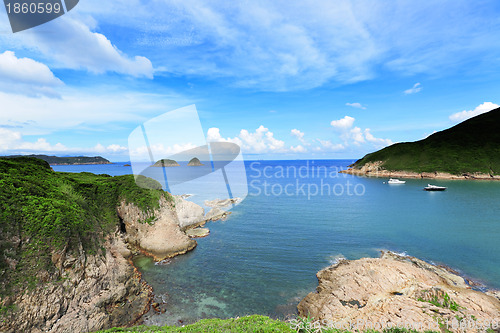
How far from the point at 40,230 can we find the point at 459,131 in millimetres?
205073

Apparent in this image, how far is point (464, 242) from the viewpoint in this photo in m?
32.1

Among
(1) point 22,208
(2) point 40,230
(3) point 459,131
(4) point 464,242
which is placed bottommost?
(4) point 464,242

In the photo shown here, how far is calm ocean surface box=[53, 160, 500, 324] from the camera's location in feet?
69.1

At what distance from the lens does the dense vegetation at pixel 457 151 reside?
350 ft

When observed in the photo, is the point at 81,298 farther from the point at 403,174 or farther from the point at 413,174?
the point at 413,174

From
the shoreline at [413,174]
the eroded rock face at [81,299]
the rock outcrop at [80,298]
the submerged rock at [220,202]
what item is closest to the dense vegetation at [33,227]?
the rock outcrop at [80,298]

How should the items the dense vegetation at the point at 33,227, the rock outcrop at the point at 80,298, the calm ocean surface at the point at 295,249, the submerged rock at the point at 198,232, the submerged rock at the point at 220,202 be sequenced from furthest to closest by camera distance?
the submerged rock at the point at 220,202, the submerged rock at the point at 198,232, the calm ocean surface at the point at 295,249, the dense vegetation at the point at 33,227, the rock outcrop at the point at 80,298

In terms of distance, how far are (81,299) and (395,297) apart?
25237 millimetres

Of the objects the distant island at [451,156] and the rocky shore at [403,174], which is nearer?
the rocky shore at [403,174]

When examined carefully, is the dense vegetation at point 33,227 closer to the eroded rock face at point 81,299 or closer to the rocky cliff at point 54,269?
the rocky cliff at point 54,269

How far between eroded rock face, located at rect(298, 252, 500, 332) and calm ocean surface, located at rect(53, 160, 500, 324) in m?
2.56

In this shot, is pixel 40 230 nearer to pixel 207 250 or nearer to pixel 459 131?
pixel 207 250

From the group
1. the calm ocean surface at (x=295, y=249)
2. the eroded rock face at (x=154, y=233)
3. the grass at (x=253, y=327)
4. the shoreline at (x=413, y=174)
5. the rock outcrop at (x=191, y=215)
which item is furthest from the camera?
the shoreline at (x=413, y=174)

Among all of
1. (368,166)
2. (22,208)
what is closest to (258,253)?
(22,208)
